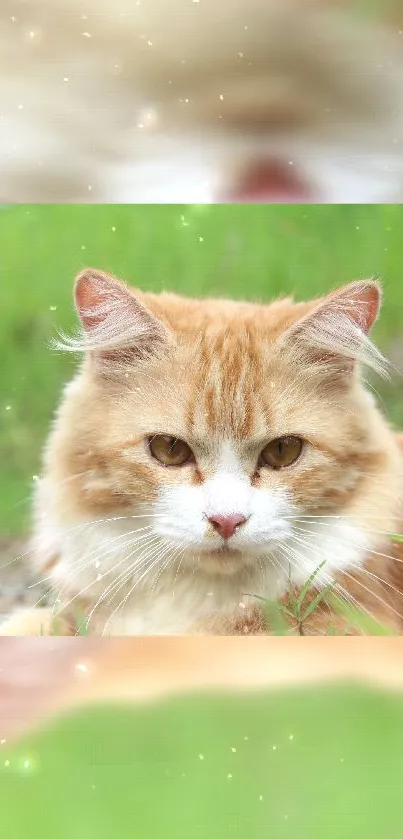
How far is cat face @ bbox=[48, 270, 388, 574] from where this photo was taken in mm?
1351

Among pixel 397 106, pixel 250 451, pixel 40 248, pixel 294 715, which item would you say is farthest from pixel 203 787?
pixel 397 106

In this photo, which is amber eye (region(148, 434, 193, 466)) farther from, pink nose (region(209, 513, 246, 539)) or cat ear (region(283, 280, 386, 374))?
cat ear (region(283, 280, 386, 374))

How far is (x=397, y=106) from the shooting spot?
4.37 ft

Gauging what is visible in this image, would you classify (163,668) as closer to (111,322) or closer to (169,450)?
(169,450)

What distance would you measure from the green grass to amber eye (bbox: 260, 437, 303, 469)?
0.38 m

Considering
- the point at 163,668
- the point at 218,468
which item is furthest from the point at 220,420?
the point at 163,668

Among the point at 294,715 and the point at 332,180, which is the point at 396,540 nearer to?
the point at 294,715

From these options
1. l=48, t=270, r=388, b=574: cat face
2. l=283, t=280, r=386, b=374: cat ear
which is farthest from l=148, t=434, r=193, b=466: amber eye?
l=283, t=280, r=386, b=374: cat ear

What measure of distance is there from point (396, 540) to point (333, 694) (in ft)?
1.32

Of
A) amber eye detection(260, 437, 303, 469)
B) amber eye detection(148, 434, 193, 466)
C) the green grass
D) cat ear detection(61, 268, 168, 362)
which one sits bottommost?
the green grass

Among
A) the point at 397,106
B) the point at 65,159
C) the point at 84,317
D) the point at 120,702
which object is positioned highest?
the point at 397,106

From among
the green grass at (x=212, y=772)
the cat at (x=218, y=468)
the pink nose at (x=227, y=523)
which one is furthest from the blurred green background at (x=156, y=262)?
the green grass at (x=212, y=772)

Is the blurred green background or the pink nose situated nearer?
the pink nose

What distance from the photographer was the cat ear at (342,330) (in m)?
1.35
